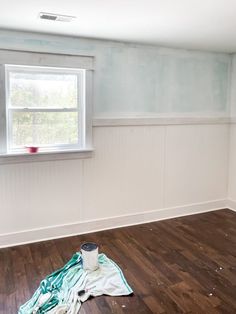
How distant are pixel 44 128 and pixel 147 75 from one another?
4.78 feet

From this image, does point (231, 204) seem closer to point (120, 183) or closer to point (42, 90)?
point (120, 183)

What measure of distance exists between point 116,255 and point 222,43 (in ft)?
9.05

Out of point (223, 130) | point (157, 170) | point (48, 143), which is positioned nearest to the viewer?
point (48, 143)

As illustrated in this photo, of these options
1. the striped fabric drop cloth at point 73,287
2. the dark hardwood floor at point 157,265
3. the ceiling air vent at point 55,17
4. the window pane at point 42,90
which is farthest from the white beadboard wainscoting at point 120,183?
the ceiling air vent at point 55,17

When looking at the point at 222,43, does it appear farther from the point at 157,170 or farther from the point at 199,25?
the point at 157,170

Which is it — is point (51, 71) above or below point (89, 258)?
above

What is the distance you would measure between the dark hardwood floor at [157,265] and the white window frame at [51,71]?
0.99 meters

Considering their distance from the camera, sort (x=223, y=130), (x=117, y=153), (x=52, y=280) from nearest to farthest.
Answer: (x=52, y=280), (x=117, y=153), (x=223, y=130)

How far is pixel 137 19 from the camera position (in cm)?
270

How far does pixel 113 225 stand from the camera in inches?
153

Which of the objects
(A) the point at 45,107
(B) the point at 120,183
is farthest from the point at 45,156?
(B) the point at 120,183

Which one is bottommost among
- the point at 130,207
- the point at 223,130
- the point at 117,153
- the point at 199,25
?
the point at 130,207

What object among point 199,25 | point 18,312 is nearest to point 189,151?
point 199,25

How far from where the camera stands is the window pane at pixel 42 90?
10.8ft
